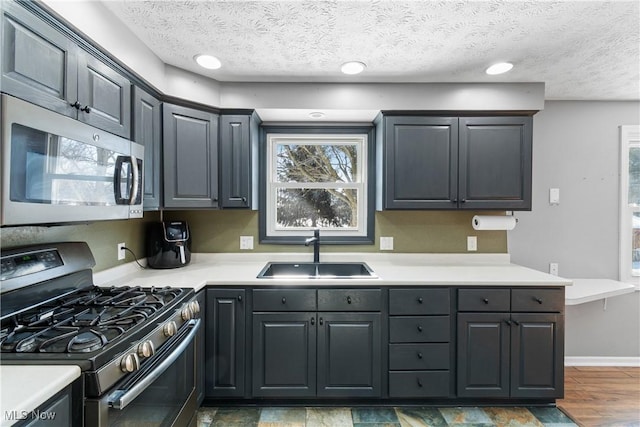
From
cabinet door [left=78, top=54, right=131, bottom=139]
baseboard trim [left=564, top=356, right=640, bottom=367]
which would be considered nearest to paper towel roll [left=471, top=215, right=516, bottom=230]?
baseboard trim [left=564, top=356, right=640, bottom=367]

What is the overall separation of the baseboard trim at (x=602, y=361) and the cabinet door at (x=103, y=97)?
3.89 m

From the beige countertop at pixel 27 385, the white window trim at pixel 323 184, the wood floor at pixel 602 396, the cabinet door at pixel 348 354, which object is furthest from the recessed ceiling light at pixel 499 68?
the beige countertop at pixel 27 385

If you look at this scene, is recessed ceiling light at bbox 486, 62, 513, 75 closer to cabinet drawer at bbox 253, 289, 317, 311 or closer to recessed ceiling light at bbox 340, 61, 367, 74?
recessed ceiling light at bbox 340, 61, 367, 74

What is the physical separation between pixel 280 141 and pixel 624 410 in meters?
3.25

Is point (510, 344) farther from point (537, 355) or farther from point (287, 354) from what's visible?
point (287, 354)

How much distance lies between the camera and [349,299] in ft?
6.36

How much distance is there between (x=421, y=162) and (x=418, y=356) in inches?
54.6

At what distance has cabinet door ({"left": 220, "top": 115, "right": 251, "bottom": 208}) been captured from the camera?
87.6 inches

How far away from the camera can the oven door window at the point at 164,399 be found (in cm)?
105

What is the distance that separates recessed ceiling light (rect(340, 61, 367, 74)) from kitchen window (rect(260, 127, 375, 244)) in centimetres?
66

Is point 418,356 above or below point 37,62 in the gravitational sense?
below

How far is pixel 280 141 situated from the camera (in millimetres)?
2643

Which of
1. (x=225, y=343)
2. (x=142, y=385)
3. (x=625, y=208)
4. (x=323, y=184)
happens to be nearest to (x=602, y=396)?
(x=625, y=208)

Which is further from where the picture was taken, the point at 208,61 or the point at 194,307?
the point at 208,61
